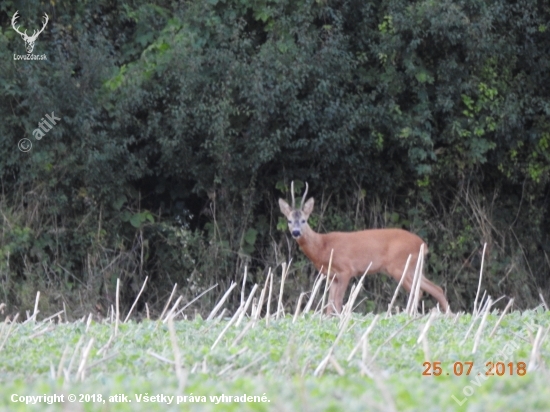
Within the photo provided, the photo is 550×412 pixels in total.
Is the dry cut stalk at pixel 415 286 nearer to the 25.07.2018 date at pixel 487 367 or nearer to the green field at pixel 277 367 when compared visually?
the green field at pixel 277 367

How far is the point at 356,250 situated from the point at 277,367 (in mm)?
7203

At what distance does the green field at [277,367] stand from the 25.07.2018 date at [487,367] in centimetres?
1

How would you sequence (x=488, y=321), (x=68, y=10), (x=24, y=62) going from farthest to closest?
(x=68, y=10)
(x=24, y=62)
(x=488, y=321)

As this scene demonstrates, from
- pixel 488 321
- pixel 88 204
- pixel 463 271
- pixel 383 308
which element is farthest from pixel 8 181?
pixel 488 321

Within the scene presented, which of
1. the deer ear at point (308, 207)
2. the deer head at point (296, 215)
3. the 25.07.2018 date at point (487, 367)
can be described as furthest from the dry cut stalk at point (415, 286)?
the deer ear at point (308, 207)

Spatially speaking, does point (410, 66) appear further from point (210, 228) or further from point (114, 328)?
point (114, 328)

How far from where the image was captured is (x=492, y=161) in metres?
13.0

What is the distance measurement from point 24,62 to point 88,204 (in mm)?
1741

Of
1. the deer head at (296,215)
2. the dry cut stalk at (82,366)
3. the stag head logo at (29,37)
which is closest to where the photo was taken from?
the dry cut stalk at (82,366)

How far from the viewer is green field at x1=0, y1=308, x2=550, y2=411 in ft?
11.2

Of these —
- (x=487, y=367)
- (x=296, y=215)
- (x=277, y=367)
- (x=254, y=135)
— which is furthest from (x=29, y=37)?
(x=487, y=367)

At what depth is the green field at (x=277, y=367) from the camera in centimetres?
341

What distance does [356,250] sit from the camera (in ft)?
38.0

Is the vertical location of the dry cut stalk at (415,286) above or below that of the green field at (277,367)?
below
